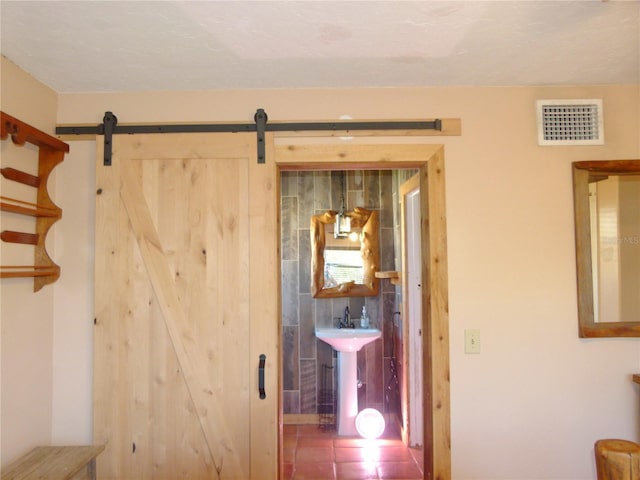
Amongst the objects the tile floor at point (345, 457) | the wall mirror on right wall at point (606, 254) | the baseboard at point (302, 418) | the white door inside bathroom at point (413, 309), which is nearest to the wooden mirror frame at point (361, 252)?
the white door inside bathroom at point (413, 309)

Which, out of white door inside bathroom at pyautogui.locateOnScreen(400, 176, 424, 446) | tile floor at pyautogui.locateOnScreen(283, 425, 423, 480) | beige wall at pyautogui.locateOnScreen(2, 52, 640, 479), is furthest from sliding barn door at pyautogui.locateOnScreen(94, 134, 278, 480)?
white door inside bathroom at pyautogui.locateOnScreen(400, 176, 424, 446)

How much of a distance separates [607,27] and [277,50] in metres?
1.28

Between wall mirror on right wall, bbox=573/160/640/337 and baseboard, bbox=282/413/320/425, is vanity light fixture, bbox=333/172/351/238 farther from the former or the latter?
wall mirror on right wall, bbox=573/160/640/337

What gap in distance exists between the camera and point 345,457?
318 centimetres

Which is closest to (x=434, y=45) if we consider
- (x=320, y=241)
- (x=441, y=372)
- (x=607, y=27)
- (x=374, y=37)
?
(x=374, y=37)

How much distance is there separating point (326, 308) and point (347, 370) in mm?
598

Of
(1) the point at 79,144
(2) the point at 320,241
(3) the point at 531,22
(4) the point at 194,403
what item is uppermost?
(3) the point at 531,22

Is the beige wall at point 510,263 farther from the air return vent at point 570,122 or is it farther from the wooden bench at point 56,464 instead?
the wooden bench at point 56,464

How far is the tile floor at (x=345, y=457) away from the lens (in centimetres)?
291

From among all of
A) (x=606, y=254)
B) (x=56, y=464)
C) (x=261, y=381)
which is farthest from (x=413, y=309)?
(x=56, y=464)

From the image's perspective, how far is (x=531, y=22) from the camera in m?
1.55

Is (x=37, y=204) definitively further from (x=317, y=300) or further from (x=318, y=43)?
(x=317, y=300)

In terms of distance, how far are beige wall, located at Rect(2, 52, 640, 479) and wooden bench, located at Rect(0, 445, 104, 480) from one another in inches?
6.4

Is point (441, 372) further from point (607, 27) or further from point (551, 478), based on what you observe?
point (607, 27)
